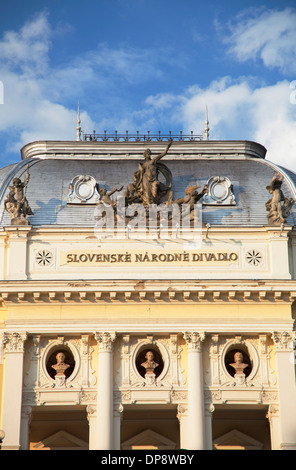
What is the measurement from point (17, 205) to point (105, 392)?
8424mm

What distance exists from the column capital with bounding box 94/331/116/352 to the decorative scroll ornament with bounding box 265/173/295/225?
26.0ft

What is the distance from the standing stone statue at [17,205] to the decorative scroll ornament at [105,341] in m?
5.60

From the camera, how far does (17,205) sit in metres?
40.9

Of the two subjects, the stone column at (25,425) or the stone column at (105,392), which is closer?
the stone column at (105,392)

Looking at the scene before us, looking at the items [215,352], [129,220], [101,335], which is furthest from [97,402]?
[129,220]

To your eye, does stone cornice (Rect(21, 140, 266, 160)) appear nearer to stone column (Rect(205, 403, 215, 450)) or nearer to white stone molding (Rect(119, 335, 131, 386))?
white stone molding (Rect(119, 335, 131, 386))

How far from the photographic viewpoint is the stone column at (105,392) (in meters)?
37.9

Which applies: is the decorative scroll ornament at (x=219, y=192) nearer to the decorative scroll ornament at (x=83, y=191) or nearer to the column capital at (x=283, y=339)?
the decorative scroll ornament at (x=83, y=191)

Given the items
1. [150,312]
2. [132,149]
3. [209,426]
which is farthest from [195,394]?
[132,149]

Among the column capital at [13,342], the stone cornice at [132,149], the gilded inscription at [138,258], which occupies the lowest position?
the column capital at [13,342]

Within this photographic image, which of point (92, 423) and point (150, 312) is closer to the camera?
point (92, 423)

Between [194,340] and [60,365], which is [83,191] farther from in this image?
[194,340]

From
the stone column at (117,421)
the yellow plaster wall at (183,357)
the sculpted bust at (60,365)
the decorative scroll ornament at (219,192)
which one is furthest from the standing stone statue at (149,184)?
the stone column at (117,421)

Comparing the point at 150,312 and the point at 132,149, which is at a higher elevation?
the point at 132,149
